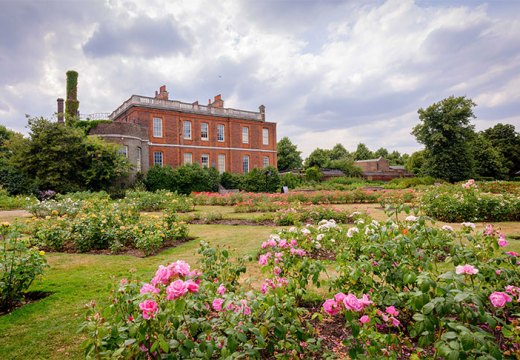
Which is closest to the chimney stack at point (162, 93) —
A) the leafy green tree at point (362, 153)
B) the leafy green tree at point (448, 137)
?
the leafy green tree at point (448, 137)

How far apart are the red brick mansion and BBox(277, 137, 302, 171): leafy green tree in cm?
1593

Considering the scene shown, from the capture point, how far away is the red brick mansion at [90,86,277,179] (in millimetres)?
25075

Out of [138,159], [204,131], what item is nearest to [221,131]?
[204,131]

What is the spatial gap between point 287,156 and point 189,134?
23.8 meters

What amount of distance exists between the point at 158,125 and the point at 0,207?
589 inches

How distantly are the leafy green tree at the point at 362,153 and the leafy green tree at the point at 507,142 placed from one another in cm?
2579

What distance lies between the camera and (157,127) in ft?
92.6

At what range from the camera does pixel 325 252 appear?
533 cm

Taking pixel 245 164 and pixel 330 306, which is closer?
pixel 330 306

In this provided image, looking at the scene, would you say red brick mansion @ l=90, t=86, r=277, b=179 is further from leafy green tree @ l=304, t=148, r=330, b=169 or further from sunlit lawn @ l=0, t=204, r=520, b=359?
sunlit lawn @ l=0, t=204, r=520, b=359

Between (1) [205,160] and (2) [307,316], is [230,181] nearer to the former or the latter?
(1) [205,160]

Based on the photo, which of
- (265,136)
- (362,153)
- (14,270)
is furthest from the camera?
(362,153)

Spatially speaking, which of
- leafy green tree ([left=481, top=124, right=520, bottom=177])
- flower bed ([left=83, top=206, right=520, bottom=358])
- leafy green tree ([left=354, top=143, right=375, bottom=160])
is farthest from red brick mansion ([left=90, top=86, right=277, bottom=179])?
leafy green tree ([left=354, top=143, right=375, bottom=160])

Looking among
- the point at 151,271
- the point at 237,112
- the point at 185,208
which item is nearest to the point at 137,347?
the point at 151,271
